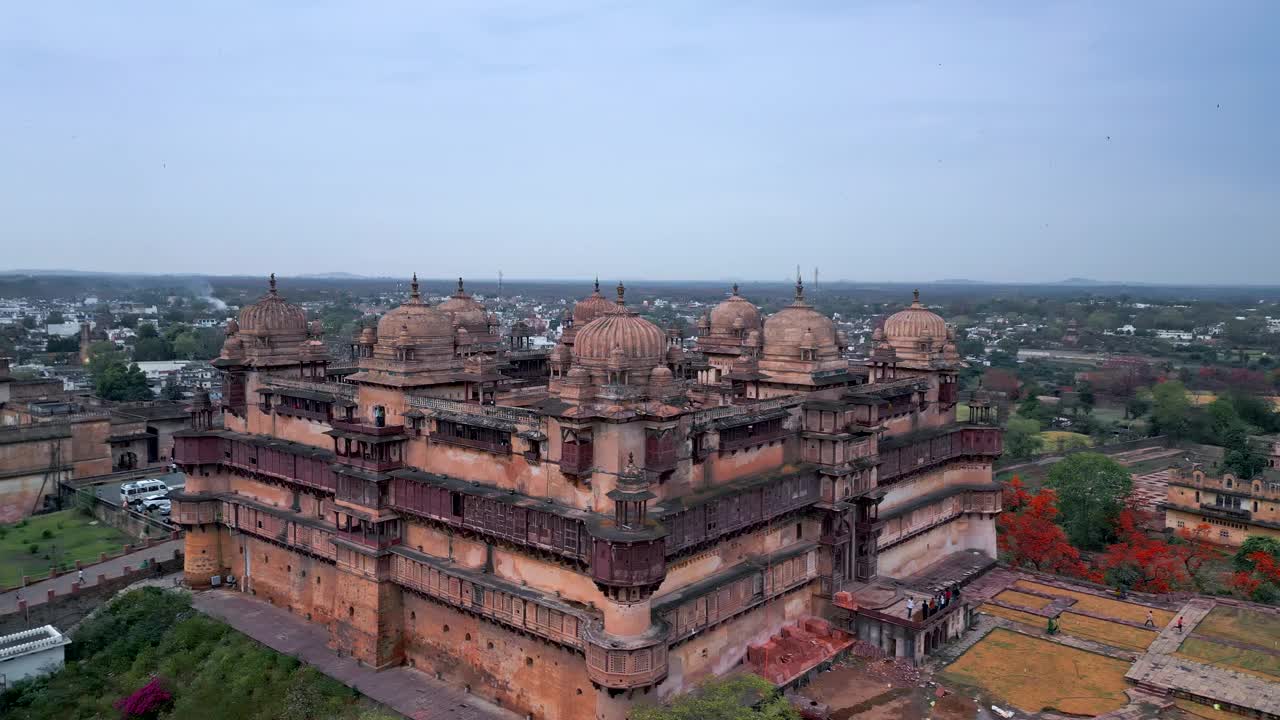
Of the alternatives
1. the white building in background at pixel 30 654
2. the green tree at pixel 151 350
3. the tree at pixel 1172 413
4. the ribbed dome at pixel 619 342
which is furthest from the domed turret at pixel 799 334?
the green tree at pixel 151 350

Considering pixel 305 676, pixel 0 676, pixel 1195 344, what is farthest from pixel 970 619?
pixel 1195 344

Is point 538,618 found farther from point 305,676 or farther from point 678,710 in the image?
point 305,676

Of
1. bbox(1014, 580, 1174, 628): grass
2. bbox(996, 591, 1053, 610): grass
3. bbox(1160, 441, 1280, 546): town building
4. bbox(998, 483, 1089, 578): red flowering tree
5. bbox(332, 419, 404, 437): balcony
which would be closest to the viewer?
bbox(332, 419, 404, 437): balcony

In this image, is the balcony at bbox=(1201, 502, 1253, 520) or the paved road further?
the balcony at bbox=(1201, 502, 1253, 520)

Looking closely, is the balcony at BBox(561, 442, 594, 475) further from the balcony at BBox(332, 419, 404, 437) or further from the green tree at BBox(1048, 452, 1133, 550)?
the green tree at BBox(1048, 452, 1133, 550)

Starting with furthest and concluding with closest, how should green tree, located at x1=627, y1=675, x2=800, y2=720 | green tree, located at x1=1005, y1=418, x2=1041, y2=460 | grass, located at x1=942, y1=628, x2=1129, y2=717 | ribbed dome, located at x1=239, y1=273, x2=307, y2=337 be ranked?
1. green tree, located at x1=1005, y1=418, x2=1041, y2=460
2. ribbed dome, located at x1=239, y1=273, x2=307, y2=337
3. grass, located at x1=942, y1=628, x2=1129, y2=717
4. green tree, located at x1=627, y1=675, x2=800, y2=720

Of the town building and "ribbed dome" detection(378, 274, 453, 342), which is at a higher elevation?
"ribbed dome" detection(378, 274, 453, 342)

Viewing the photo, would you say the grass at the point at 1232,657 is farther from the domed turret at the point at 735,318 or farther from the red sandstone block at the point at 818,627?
the domed turret at the point at 735,318

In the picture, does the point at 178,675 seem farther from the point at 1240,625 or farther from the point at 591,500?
the point at 1240,625

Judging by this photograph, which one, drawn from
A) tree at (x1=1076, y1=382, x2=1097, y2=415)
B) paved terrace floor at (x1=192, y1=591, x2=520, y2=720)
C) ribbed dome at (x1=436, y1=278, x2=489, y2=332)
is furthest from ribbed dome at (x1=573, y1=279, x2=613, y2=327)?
tree at (x1=1076, y1=382, x2=1097, y2=415)

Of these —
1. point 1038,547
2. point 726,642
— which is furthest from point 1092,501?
point 726,642
